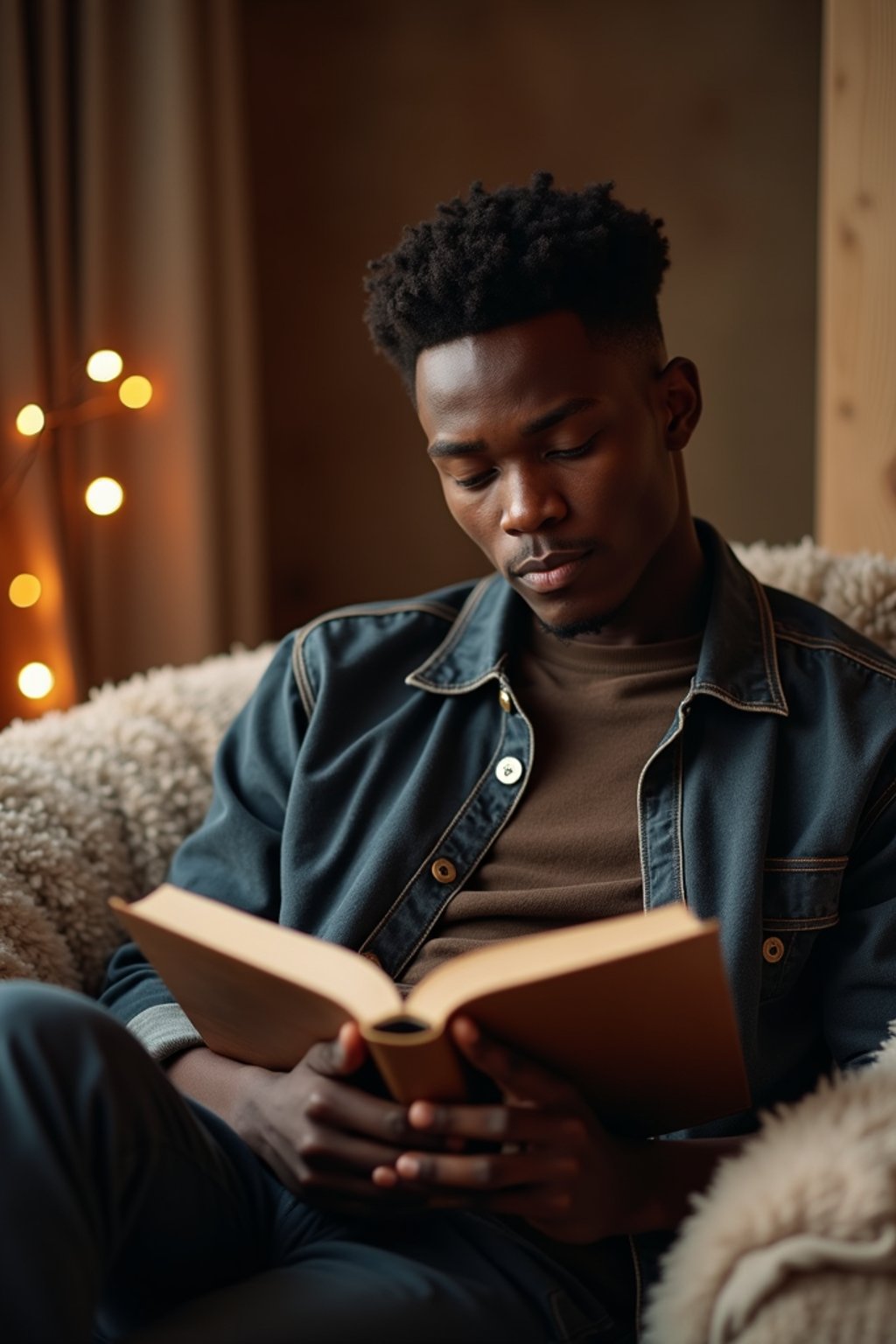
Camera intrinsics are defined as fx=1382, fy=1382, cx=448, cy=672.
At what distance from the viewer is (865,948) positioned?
118 cm

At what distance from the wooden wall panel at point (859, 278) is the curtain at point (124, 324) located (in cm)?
94

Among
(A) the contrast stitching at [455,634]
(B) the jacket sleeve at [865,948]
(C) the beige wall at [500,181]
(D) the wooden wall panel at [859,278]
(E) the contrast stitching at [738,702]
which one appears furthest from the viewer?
(C) the beige wall at [500,181]

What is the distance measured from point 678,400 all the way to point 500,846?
1.49 ft

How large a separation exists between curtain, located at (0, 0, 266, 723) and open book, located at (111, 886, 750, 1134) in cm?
114

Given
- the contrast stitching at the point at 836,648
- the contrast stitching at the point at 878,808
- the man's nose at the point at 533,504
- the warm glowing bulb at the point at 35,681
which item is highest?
the man's nose at the point at 533,504

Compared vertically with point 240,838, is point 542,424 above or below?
above

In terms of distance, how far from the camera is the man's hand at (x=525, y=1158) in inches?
36.1

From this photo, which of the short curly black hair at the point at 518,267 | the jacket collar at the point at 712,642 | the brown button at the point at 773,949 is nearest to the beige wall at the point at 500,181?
the jacket collar at the point at 712,642

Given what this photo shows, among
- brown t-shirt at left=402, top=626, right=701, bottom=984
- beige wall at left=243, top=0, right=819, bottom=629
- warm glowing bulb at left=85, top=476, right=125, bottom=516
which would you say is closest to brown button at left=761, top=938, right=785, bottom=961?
brown t-shirt at left=402, top=626, right=701, bottom=984

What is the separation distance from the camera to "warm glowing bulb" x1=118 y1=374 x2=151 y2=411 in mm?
1943

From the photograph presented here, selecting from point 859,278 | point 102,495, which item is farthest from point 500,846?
point 859,278

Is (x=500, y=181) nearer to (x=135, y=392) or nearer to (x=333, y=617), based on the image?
(x=135, y=392)

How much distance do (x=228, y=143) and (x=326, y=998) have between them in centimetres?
173

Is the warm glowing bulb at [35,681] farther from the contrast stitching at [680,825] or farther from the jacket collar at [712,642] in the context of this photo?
the contrast stitching at [680,825]
